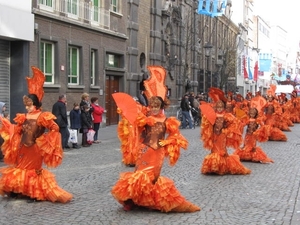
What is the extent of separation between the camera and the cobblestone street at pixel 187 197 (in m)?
7.50

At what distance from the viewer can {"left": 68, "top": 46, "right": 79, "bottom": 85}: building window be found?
21.9 meters

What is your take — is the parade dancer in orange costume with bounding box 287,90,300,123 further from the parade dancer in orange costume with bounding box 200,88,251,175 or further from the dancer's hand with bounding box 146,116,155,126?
the dancer's hand with bounding box 146,116,155,126

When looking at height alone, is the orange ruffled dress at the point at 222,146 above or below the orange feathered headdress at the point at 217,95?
below

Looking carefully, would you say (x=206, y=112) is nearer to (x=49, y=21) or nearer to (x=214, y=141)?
(x=214, y=141)

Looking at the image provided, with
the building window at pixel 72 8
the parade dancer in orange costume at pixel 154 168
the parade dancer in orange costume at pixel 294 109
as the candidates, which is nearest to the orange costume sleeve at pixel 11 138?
the parade dancer in orange costume at pixel 154 168

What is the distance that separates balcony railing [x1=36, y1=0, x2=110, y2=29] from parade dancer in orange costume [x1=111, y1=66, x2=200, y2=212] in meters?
12.6

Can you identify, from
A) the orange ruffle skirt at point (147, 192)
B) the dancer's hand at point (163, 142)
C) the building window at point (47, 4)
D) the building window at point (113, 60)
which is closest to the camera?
the orange ruffle skirt at point (147, 192)

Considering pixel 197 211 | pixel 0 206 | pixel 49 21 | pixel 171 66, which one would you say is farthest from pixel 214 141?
pixel 171 66

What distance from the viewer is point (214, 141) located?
37.8 ft

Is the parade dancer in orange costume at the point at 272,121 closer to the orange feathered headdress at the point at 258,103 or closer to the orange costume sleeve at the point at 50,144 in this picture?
the orange feathered headdress at the point at 258,103

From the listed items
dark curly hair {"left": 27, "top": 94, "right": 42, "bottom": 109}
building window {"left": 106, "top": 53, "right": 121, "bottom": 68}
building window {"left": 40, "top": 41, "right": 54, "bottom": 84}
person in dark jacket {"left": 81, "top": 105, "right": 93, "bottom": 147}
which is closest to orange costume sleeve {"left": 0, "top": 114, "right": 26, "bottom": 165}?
dark curly hair {"left": 27, "top": 94, "right": 42, "bottom": 109}

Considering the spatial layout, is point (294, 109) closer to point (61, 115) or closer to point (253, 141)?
point (253, 141)

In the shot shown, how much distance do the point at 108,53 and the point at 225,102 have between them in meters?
14.3

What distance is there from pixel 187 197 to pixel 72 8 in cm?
1427
